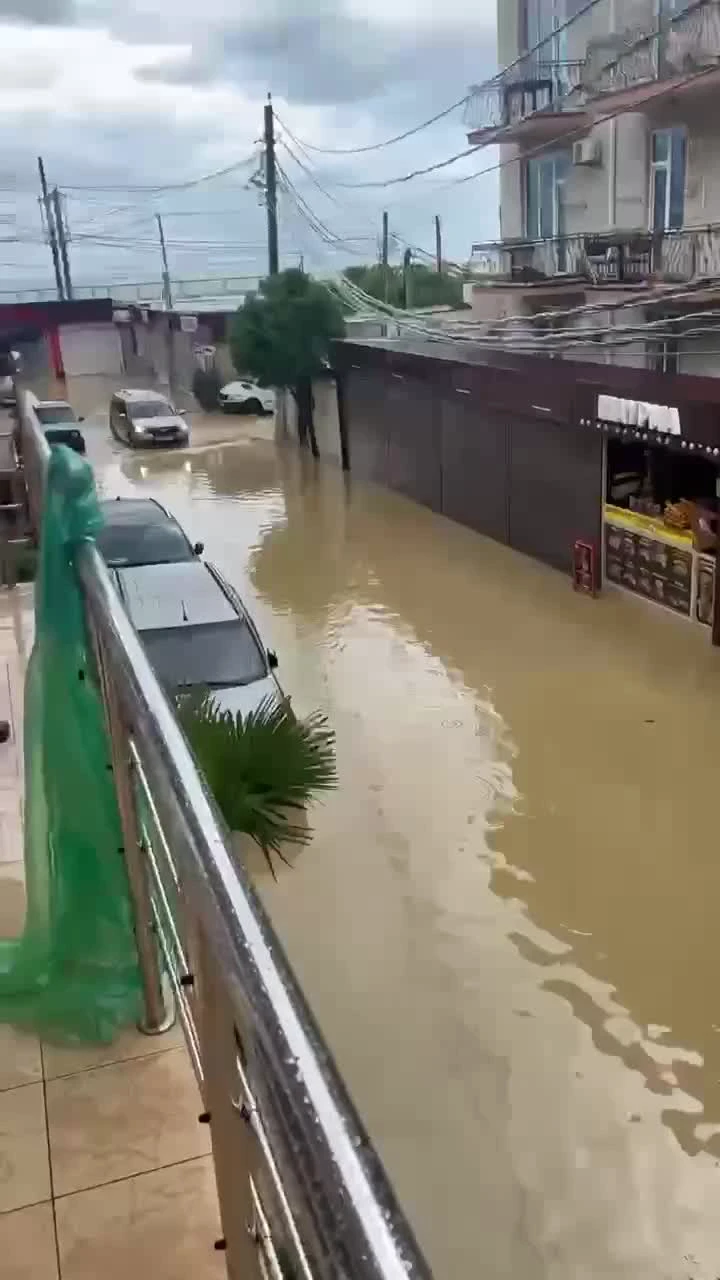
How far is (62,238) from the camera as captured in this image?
42.6 meters

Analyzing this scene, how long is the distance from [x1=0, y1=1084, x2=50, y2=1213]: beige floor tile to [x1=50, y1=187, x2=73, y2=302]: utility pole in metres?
39.6

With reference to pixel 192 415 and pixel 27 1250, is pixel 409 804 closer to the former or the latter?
pixel 27 1250

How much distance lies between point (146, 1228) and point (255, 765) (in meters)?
2.13

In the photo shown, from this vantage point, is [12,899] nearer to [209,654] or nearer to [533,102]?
[209,654]

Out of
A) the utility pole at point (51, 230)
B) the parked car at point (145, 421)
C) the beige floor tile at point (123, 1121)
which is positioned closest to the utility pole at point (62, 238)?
the utility pole at point (51, 230)

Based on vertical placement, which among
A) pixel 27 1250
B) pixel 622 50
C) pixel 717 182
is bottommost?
pixel 27 1250

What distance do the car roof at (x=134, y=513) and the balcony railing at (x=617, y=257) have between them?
6851mm

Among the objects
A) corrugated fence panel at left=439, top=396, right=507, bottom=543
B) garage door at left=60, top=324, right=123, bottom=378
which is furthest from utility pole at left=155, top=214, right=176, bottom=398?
corrugated fence panel at left=439, top=396, right=507, bottom=543

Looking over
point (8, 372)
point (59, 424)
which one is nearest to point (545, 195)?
point (59, 424)

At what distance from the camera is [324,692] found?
10141 mm

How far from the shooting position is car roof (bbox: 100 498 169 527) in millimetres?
11672

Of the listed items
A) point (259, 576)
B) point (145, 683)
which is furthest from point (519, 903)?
point (259, 576)

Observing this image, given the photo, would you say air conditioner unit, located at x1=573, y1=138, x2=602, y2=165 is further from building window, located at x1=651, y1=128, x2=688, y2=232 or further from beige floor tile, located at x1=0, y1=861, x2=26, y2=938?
beige floor tile, located at x1=0, y1=861, x2=26, y2=938

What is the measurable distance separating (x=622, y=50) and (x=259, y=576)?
849cm
